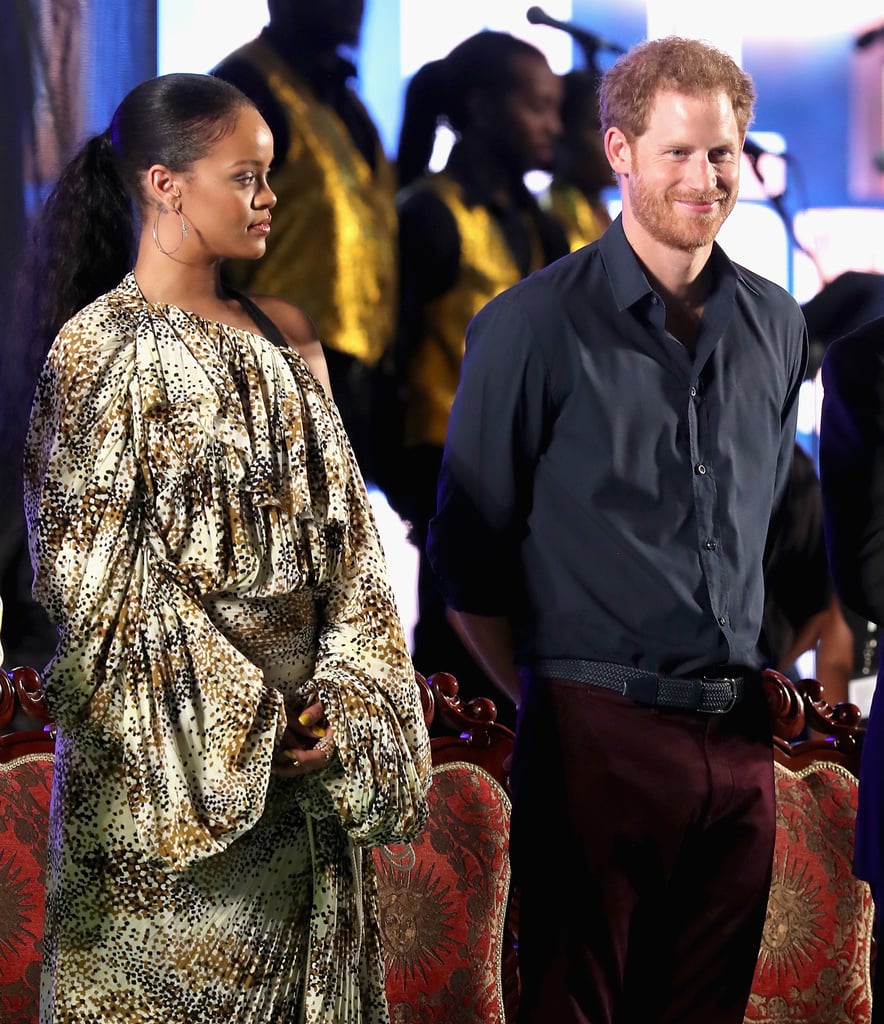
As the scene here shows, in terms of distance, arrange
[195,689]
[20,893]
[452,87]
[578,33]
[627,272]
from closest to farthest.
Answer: [195,689] < [627,272] < [20,893] < [452,87] < [578,33]

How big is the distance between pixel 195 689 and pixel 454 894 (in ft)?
3.10

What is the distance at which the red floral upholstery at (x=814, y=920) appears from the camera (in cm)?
253

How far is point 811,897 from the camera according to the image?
8.36 feet

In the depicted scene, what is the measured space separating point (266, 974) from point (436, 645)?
1232mm

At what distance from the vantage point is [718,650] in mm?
1918

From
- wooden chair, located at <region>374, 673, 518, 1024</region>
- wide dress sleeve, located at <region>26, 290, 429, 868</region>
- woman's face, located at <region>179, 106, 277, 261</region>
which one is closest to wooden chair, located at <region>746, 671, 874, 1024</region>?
wooden chair, located at <region>374, 673, 518, 1024</region>

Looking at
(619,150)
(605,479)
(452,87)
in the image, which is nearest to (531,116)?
(452,87)

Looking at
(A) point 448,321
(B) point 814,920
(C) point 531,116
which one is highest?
(C) point 531,116

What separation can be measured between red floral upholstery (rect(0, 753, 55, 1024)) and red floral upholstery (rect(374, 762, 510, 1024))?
542 mm

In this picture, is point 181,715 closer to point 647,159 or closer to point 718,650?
point 718,650

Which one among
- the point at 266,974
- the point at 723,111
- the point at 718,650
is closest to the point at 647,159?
the point at 723,111

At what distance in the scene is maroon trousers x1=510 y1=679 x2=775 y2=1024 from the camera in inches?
74.3

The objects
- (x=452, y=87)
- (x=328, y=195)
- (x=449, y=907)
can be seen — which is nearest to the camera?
(x=449, y=907)

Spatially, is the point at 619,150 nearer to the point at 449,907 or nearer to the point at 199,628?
the point at 199,628
